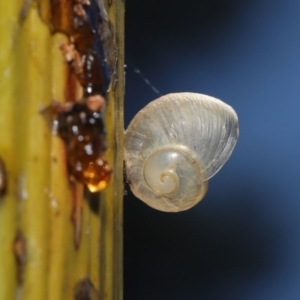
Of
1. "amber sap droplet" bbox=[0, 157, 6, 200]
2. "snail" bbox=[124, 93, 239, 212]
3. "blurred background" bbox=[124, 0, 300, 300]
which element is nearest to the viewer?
"amber sap droplet" bbox=[0, 157, 6, 200]

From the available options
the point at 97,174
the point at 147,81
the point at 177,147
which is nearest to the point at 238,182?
the point at 147,81

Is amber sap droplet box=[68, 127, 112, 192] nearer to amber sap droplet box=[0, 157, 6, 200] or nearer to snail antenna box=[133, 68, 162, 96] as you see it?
amber sap droplet box=[0, 157, 6, 200]

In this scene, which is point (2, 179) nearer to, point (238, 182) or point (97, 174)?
point (97, 174)

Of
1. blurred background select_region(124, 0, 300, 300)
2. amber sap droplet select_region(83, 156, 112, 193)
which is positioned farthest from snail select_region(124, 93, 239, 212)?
blurred background select_region(124, 0, 300, 300)

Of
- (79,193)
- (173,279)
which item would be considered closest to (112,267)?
(79,193)

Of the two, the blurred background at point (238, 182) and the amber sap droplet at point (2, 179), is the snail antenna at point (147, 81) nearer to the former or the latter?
the blurred background at point (238, 182)
